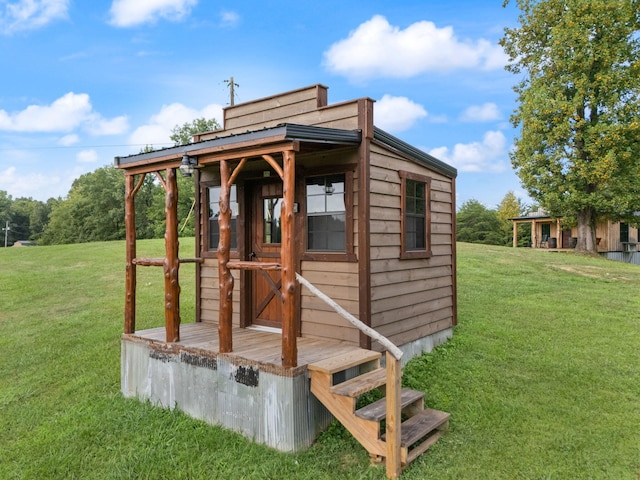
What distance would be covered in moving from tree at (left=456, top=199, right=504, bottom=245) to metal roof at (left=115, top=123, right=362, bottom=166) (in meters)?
32.9

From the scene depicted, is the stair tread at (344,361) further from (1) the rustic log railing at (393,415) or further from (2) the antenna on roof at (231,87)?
(2) the antenna on roof at (231,87)

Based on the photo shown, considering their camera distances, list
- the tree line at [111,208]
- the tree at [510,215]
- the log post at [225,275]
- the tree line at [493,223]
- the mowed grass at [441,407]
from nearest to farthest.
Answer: the mowed grass at [441,407] < the log post at [225,275] < the tree line at [111,208] < the tree at [510,215] < the tree line at [493,223]

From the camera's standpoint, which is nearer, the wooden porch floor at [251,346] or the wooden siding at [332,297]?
the wooden porch floor at [251,346]

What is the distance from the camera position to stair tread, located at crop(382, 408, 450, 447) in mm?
3406

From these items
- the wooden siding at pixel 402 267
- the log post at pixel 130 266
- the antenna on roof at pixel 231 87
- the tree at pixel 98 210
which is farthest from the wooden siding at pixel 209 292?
the tree at pixel 98 210

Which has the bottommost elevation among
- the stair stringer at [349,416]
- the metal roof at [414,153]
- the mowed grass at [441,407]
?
the mowed grass at [441,407]

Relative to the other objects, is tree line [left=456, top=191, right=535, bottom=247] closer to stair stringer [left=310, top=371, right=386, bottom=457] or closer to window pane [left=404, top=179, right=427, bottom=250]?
window pane [left=404, top=179, right=427, bottom=250]

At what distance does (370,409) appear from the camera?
11.7ft

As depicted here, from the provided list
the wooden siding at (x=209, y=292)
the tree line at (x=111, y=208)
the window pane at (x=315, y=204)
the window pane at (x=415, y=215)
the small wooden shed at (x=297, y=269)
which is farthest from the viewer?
the tree line at (x=111, y=208)

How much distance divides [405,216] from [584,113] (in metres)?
16.9

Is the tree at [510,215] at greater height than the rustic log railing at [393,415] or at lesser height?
greater

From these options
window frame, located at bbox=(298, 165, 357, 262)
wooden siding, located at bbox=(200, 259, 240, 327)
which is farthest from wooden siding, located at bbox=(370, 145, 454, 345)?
wooden siding, located at bbox=(200, 259, 240, 327)

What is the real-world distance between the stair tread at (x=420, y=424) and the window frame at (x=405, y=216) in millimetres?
1983

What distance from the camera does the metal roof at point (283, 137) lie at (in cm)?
382
